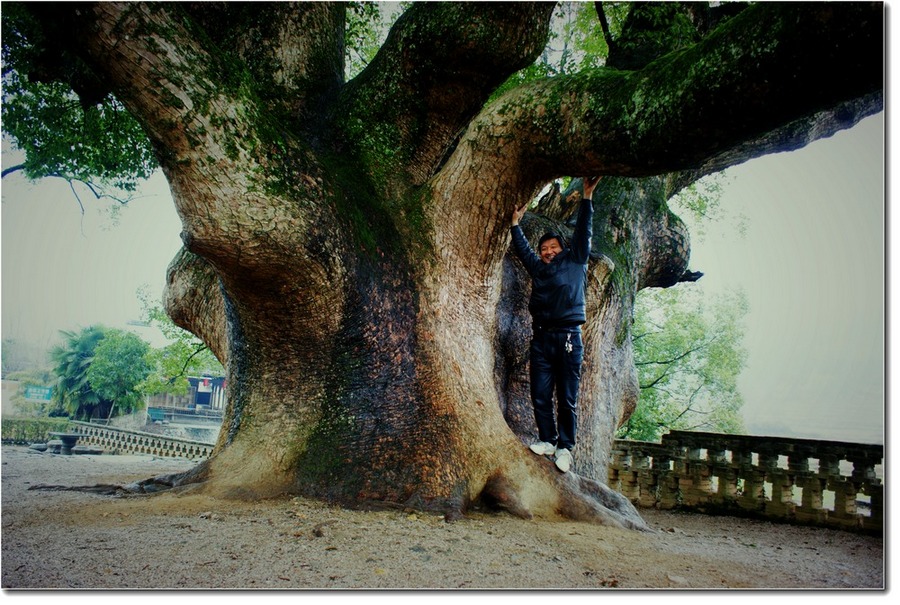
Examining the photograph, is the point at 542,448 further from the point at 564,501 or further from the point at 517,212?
the point at 517,212

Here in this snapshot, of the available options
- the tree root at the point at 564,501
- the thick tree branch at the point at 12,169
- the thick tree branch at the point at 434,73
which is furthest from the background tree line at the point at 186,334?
the tree root at the point at 564,501

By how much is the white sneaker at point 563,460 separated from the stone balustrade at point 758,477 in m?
1.88

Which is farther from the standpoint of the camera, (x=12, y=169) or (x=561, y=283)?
(x=12, y=169)

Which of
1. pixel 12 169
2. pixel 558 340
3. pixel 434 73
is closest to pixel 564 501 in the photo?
pixel 558 340

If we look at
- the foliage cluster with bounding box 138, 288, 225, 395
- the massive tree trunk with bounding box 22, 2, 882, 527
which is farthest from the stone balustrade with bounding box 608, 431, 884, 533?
the foliage cluster with bounding box 138, 288, 225, 395

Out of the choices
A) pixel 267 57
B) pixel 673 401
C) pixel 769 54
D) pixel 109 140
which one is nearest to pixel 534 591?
pixel 769 54

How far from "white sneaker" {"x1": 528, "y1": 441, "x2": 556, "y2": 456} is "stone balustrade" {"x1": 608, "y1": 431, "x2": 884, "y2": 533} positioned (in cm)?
198

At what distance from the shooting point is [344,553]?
2.52m

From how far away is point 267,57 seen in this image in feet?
13.9

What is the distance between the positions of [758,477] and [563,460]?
2246 mm

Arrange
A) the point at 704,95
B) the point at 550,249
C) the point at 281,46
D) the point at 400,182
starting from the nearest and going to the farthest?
the point at 704,95 < the point at 550,249 < the point at 400,182 < the point at 281,46

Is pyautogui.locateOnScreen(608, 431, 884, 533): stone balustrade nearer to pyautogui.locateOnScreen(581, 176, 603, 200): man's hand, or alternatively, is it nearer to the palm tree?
pyautogui.locateOnScreen(581, 176, 603, 200): man's hand

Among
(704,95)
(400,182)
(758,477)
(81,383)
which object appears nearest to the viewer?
(704,95)

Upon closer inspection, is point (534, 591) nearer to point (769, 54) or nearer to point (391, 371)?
point (391, 371)
